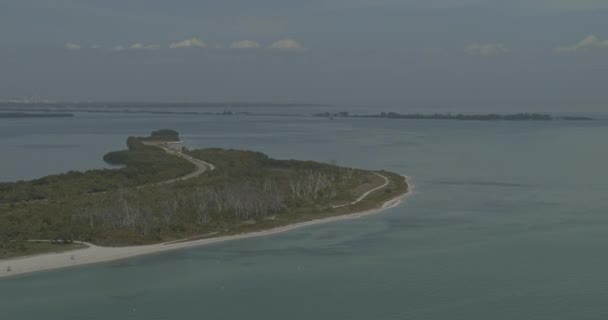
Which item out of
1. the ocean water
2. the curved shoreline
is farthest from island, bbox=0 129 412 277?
the ocean water

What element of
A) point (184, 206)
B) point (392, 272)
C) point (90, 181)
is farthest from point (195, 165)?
point (392, 272)

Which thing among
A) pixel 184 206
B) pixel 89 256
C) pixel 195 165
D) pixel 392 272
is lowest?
pixel 89 256

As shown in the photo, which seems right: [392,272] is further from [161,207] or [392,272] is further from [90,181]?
[90,181]

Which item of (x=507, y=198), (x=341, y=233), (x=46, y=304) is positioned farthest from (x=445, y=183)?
(x=46, y=304)

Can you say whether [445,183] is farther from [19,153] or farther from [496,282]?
[19,153]

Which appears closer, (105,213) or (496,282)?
(496,282)

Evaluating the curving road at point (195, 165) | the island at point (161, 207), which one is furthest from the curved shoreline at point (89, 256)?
the curving road at point (195, 165)
